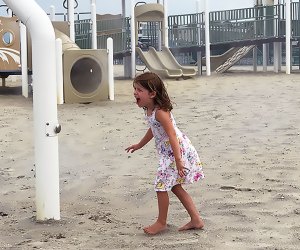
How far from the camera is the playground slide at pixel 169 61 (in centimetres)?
1770

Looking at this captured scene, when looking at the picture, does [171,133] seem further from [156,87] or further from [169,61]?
[169,61]

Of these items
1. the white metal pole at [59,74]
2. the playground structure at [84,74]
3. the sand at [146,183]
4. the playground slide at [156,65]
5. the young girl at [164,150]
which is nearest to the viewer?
the sand at [146,183]

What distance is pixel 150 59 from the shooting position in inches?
736

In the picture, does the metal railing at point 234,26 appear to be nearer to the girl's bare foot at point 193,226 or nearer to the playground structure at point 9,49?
the playground structure at point 9,49

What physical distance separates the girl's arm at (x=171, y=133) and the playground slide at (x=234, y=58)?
18.2m

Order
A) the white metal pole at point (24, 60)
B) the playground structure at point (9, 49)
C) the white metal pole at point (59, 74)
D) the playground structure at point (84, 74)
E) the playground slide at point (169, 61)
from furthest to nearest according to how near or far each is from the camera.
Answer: the playground slide at point (169, 61)
the playground structure at point (9, 49)
the white metal pole at point (24, 60)
the playground structure at point (84, 74)
the white metal pole at point (59, 74)

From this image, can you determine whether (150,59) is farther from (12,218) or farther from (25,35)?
(12,218)

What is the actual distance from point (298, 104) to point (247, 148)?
4.17m

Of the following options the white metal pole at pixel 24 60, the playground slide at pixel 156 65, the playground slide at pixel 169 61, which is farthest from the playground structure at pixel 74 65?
the playground slide at pixel 169 61

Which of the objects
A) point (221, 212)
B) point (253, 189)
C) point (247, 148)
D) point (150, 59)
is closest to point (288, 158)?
point (247, 148)

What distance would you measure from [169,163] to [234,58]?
1927 cm

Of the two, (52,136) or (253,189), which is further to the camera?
(253,189)

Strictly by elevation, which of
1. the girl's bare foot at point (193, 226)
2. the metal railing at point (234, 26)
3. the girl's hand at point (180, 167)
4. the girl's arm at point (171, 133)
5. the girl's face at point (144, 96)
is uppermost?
the metal railing at point (234, 26)

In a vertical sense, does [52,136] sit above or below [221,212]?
above
